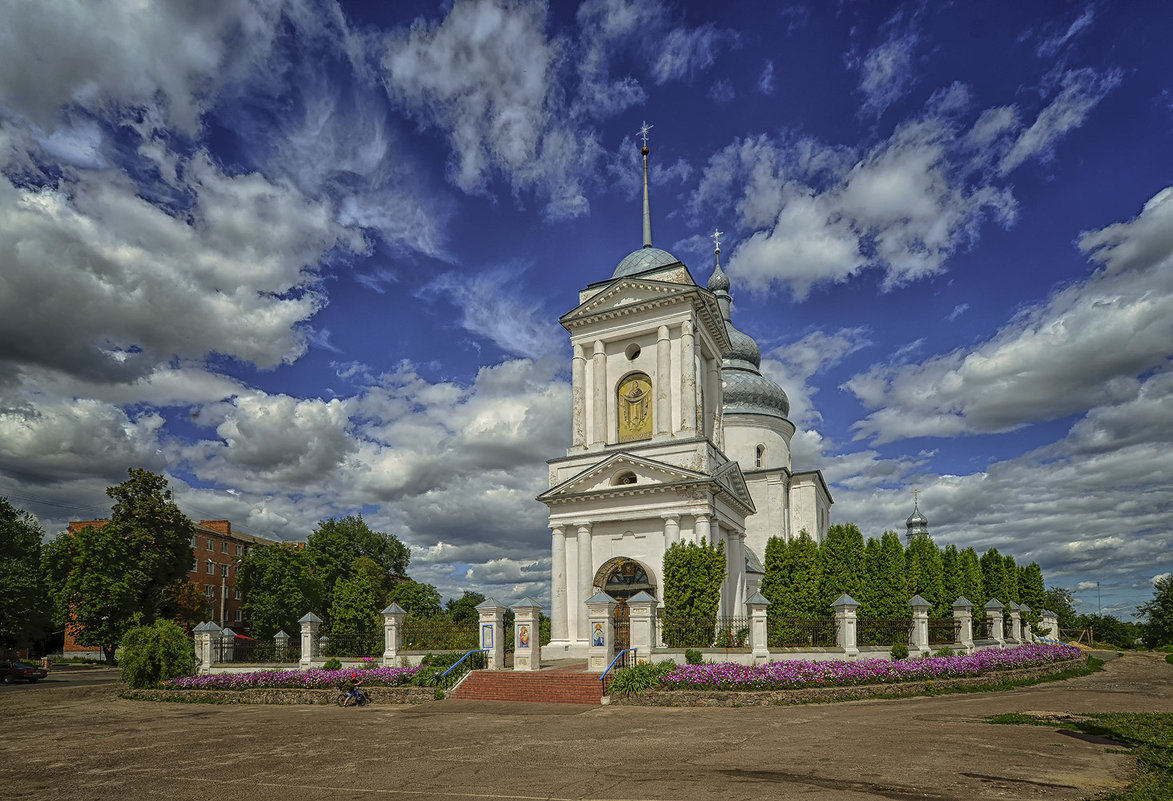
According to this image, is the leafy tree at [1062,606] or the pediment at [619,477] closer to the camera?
the pediment at [619,477]

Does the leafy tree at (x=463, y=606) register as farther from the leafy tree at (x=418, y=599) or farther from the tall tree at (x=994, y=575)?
the tall tree at (x=994, y=575)

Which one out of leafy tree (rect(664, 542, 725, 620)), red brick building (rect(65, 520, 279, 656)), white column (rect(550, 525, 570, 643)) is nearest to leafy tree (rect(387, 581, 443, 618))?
red brick building (rect(65, 520, 279, 656))

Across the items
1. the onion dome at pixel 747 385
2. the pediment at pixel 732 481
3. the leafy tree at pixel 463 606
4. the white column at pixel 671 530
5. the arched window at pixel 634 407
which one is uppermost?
the onion dome at pixel 747 385

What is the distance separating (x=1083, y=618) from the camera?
7244cm

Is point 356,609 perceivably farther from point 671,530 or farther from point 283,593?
point 671,530

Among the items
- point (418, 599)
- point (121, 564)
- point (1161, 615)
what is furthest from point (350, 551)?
point (1161, 615)

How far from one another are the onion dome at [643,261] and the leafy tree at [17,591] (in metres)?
35.2

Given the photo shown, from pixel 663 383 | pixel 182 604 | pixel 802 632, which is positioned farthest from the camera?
pixel 182 604

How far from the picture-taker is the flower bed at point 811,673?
1959 cm

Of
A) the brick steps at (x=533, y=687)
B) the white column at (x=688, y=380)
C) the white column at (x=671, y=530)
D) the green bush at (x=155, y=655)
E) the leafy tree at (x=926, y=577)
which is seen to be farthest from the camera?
the leafy tree at (x=926, y=577)

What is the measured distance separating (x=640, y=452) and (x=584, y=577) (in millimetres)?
5815

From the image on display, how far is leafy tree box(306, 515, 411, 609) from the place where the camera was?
54750 millimetres

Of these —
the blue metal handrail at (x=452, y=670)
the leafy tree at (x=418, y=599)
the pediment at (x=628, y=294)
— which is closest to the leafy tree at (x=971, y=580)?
the pediment at (x=628, y=294)

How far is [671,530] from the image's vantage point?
30.3m
